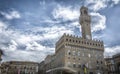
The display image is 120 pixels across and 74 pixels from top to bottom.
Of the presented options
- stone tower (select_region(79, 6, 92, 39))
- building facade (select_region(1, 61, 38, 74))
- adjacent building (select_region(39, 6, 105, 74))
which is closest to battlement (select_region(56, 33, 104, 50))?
adjacent building (select_region(39, 6, 105, 74))

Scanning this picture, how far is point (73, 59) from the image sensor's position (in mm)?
53688

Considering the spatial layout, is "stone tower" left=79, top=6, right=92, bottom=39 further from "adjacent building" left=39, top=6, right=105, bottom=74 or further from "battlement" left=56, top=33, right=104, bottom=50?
"battlement" left=56, top=33, right=104, bottom=50

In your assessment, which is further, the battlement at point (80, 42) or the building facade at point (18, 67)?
the building facade at point (18, 67)

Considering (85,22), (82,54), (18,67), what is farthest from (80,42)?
(18,67)

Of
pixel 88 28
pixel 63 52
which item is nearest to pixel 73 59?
pixel 63 52

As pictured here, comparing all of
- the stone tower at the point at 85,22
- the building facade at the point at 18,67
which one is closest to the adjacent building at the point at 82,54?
the stone tower at the point at 85,22

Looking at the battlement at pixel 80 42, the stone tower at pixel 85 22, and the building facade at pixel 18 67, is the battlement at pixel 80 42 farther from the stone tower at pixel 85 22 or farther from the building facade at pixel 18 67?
the building facade at pixel 18 67

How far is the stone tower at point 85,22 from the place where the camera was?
6181cm

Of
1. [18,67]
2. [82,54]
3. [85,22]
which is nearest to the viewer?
[82,54]

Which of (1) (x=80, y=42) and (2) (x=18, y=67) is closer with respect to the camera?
(1) (x=80, y=42)

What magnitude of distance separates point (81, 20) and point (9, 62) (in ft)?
151

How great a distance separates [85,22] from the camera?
63625 millimetres

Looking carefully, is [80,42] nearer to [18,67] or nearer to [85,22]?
[85,22]

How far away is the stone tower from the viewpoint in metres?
61.8
